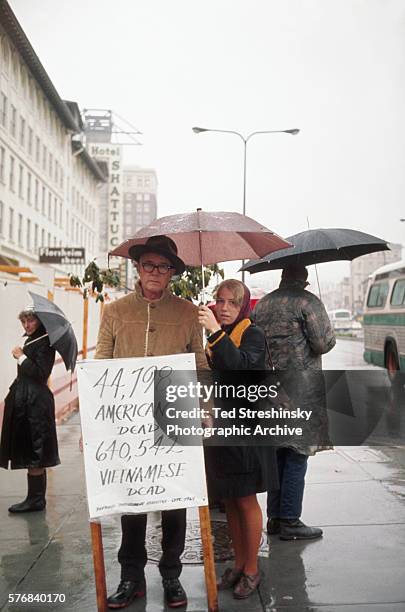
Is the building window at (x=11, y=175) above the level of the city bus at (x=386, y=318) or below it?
above

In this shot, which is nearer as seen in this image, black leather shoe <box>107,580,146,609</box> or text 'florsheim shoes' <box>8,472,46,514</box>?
black leather shoe <box>107,580,146,609</box>

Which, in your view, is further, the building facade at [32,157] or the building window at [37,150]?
the building window at [37,150]

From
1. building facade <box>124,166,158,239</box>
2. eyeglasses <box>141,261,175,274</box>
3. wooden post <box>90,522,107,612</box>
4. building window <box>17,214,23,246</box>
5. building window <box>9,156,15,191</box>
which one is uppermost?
building facade <box>124,166,158,239</box>

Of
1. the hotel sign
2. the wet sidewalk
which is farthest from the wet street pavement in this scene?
the hotel sign

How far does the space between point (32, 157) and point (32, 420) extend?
41.9m

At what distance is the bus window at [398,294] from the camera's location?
52.2 feet

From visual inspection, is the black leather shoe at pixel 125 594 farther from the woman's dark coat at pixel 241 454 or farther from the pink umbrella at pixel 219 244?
the pink umbrella at pixel 219 244

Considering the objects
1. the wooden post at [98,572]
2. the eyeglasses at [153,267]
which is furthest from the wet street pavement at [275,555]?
the eyeglasses at [153,267]

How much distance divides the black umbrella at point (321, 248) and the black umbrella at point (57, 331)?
65.5 inches

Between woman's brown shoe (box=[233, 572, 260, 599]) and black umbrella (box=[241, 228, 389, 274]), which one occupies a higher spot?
black umbrella (box=[241, 228, 389, 274])

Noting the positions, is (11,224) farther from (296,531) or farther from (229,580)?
(229,580)

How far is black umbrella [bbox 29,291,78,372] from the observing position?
5586 millimetres

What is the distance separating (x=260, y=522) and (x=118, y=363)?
48.9 inches

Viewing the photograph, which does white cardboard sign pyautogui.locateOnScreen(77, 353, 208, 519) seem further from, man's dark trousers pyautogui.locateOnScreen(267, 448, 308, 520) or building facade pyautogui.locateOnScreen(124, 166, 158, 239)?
building facade pyautogui.locateOnScreen(124, 166, 158, 239)
